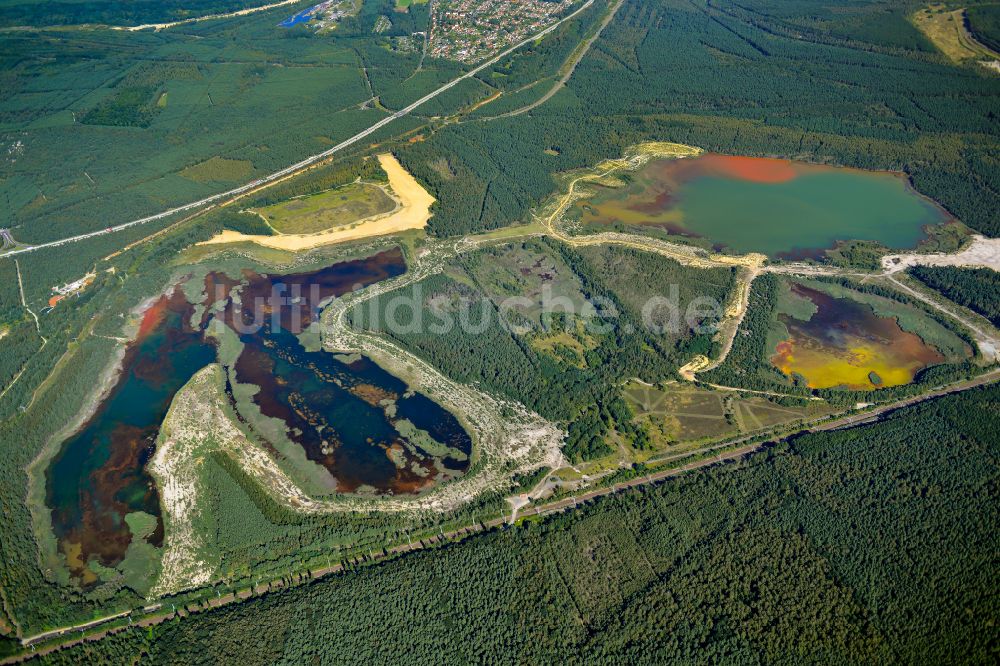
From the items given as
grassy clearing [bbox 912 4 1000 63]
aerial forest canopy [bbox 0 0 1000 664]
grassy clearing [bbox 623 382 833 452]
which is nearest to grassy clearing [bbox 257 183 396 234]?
aerial forest canopy [bbox 0 0 1000 664]

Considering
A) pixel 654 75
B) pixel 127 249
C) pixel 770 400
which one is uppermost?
pixel 654 75

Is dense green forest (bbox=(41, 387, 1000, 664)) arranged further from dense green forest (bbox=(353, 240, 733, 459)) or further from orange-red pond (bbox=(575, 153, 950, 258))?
orange-red pond (bbox=(575, 153, 950, 258))

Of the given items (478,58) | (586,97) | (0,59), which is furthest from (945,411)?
(0,59)

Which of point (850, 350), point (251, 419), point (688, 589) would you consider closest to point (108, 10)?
point (251, 419)

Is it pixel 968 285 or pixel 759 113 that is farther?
pixel 759 113

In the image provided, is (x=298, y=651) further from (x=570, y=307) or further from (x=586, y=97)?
(x=586, y=97)

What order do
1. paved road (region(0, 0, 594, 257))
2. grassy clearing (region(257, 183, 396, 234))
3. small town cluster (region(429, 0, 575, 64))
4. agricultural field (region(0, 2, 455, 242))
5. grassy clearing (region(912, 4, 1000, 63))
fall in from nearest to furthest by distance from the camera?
paved road (region(0, 0, 594, 257)), grassy clearing (region(257, 183, 396, 234)), agricultural field (region(0, 2, 455, 242)), grassy clearing (region(912, 4, 1000, 63)), small town cluster (region(429, 0, 575, 64))

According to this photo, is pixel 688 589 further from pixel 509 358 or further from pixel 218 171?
pixel 218 171
